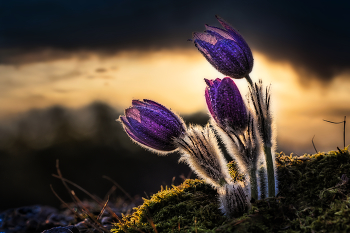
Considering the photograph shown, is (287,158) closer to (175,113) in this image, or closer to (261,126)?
(261,126)

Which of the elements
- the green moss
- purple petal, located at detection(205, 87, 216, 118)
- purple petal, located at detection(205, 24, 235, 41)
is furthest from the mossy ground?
purple petal, located at detection(205, 24, 235, 41)

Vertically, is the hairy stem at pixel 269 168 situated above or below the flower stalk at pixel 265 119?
below

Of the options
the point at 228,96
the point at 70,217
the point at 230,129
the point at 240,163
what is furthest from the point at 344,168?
the point at 70,217

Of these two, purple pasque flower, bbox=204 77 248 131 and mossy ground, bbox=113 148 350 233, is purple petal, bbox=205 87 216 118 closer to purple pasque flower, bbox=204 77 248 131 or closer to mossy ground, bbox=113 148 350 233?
purple pasque flower, bbox=204 77 248 131

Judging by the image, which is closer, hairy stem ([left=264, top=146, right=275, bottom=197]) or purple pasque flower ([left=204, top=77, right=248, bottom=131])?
purple pasque flower ([left=204, top=77, right=248, bottom=131])

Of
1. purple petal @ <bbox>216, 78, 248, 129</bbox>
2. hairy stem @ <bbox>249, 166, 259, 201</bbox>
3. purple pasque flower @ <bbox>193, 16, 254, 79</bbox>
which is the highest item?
purple pasque flower @ <bbox>193, 16, 254, 79</bbox>

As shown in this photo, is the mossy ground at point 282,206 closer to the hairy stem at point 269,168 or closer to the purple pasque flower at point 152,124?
the hairy stem at point 269,168

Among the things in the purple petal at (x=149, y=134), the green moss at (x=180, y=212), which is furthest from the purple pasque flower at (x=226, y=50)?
the green moss at (x=180, y=212)
